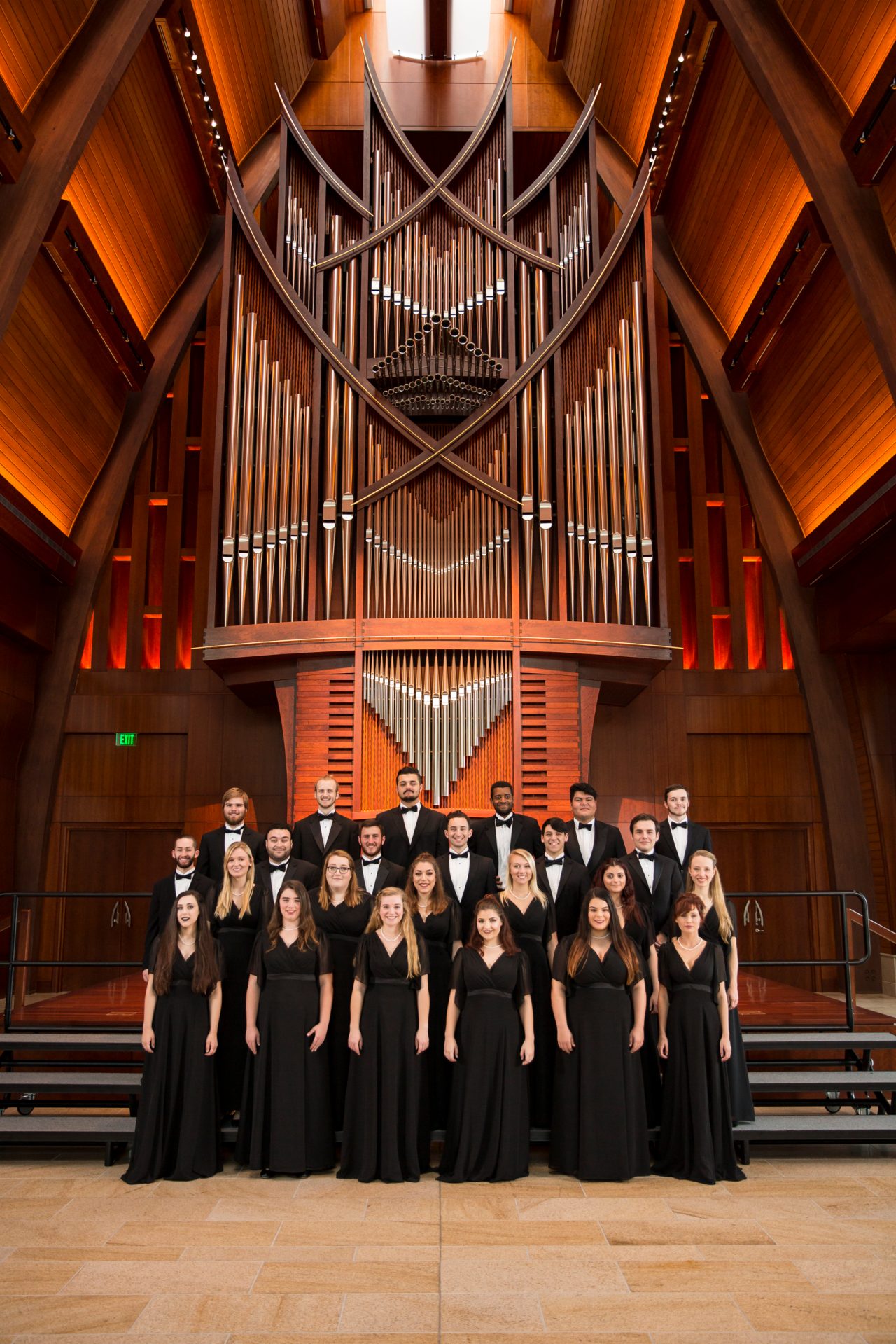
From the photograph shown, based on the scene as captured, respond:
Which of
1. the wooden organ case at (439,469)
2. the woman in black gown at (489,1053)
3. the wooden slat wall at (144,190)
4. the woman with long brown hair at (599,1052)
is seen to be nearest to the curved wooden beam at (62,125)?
the wooden slat wall at (144,190)

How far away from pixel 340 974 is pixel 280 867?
606 millimetres

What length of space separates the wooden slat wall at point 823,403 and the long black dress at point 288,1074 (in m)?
6.42

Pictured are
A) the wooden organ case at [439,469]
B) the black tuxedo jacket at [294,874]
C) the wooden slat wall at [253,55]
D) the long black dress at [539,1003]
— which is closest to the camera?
the long black dress at [539,1003]

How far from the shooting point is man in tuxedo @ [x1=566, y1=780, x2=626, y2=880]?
5.62 m

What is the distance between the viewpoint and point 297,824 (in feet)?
19.5

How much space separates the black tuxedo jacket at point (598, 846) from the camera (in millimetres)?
5613

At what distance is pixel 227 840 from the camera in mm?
5816

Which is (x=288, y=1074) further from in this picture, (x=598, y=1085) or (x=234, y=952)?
(x=598, y=1085)

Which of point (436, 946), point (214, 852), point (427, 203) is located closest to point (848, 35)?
point (427, 203)

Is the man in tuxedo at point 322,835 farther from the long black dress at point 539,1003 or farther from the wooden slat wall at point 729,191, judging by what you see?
the wooden slat wall at point 729,191

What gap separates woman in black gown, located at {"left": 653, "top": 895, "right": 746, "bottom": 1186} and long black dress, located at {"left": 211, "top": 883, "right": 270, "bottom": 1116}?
6.35 feet

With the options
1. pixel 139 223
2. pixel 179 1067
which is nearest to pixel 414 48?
pixel 139 223

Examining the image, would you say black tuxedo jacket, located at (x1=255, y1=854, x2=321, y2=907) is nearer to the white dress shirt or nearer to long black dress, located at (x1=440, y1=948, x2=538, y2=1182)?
long black dress, located at (x1=440, y1=948, x2=538, y2=1182)

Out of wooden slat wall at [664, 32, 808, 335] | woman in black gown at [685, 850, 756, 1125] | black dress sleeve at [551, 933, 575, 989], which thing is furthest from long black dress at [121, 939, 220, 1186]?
wooden slat wall at [664, 32, 808, 335]
